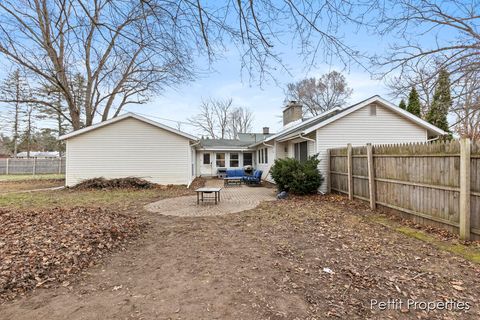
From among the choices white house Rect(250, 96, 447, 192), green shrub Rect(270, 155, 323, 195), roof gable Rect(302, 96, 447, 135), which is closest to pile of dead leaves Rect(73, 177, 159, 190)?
green shrub Rect(270, 155, 323, 195)

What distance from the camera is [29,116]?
30.9 m

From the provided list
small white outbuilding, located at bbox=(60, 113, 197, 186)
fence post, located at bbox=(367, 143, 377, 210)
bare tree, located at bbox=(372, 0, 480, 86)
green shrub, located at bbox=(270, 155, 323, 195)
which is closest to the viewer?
bare tree, located at bbox=(372, 0, 480, 86)

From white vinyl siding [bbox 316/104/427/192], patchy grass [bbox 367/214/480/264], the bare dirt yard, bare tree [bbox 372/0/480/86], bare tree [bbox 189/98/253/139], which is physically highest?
bare tree [bbox 189/98/253/139]

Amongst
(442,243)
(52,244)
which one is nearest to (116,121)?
(52,244)

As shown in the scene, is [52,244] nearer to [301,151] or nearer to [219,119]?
[301,151]

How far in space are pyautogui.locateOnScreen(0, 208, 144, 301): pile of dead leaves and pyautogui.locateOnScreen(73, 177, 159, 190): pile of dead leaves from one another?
7708mm

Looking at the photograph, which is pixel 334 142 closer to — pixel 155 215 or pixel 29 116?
pixel 155 215

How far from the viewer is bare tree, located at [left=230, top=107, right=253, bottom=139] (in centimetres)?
3956

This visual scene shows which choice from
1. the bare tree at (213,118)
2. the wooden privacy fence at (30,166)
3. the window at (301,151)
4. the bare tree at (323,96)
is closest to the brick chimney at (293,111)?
the window at (301,151)

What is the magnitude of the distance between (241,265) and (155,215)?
4.50 metres

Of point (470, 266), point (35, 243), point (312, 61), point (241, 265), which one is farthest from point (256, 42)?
point (35, 243)

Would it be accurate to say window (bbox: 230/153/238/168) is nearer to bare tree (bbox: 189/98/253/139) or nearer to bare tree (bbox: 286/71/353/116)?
bare tree (bbox: 286/71/353/116)

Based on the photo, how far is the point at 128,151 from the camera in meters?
14.6

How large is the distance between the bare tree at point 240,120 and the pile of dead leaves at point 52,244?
33.8 m
